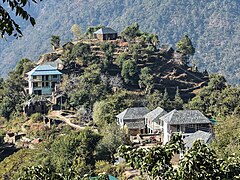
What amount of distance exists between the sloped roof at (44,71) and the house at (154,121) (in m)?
14.0

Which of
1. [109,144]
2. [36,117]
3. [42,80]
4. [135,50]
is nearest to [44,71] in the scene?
[42,80]

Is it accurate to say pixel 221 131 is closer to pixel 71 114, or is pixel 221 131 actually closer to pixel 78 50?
pixel 71 114

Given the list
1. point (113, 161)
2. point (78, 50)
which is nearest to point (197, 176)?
point (113, 161)

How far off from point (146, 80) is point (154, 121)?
1413cm

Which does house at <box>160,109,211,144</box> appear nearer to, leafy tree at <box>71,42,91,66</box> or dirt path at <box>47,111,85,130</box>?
dirt path at <box>47,111,85,130</box>

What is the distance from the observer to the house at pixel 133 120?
43.2 m

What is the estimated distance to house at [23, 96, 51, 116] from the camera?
160ft

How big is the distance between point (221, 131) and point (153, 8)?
511 ft

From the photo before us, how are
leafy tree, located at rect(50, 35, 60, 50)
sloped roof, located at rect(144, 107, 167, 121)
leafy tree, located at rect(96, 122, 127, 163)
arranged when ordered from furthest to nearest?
leafy tree, located at rect(50, 35, 60, 50), sloped roof, located at rect(144, 107, 167, 121), leafy tree, located at rect(96, 122, 127, 163)

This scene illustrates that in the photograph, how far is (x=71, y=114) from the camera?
48.0m

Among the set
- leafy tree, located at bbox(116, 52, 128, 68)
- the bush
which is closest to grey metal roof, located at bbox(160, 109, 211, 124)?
the bush

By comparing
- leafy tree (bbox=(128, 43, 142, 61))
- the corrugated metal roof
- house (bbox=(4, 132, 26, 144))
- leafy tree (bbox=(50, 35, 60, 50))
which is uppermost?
leafy tree (bbox=(50, 35, 60, 50))

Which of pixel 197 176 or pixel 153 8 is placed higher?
pixel 153 8

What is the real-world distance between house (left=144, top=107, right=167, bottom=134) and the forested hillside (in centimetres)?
9592
